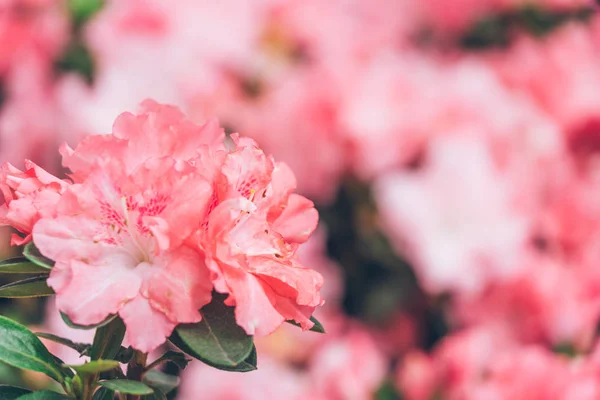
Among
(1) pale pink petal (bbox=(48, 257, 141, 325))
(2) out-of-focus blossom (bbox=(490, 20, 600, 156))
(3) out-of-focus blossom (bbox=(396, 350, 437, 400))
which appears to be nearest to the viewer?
(1) pale pink petal (bbox=(48, 257, 141, 325))

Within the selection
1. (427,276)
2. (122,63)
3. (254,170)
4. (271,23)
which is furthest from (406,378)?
(271,23)

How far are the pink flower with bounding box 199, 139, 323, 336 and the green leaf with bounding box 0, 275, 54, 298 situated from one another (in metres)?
0.08

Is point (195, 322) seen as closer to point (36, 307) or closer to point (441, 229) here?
point (36, 307)

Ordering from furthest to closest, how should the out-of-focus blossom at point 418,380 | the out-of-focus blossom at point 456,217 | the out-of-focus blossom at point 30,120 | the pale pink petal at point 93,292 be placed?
the out-of-focus blossom at point 456,217 → the out-of-focus blossom at point 30,120 → the out-of-focus blossom at point 418,380 → the pale pink petal at point 93,292

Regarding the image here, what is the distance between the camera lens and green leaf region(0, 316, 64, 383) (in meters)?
0.35

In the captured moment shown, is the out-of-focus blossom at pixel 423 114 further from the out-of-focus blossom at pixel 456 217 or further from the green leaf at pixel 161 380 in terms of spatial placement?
the green leaf at pixel 161 380

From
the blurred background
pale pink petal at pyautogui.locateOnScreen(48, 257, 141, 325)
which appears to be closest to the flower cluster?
pale pink petal at pyautogui.locateOnScreen(48, 257, 141, 325)

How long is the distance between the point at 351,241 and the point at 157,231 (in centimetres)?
86

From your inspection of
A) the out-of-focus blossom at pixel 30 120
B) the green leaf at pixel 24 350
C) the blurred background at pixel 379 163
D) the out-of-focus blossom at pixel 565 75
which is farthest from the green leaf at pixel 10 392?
the out-of-focus blossom at pixel 565 75

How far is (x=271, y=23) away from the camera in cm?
153

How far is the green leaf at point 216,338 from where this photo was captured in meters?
0.33

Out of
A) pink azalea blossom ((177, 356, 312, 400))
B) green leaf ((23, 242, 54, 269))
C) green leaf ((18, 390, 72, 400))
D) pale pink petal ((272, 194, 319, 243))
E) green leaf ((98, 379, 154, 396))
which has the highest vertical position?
pale pink petal ((272, 194, 319, 243))

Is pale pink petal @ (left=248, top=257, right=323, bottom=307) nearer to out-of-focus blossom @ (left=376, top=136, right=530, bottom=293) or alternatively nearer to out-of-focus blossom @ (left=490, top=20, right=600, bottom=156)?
out-of-focus blossom @ (left=376, top=136, right=530, bottom=293)

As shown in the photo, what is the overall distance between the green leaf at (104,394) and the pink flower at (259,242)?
0.29ft
